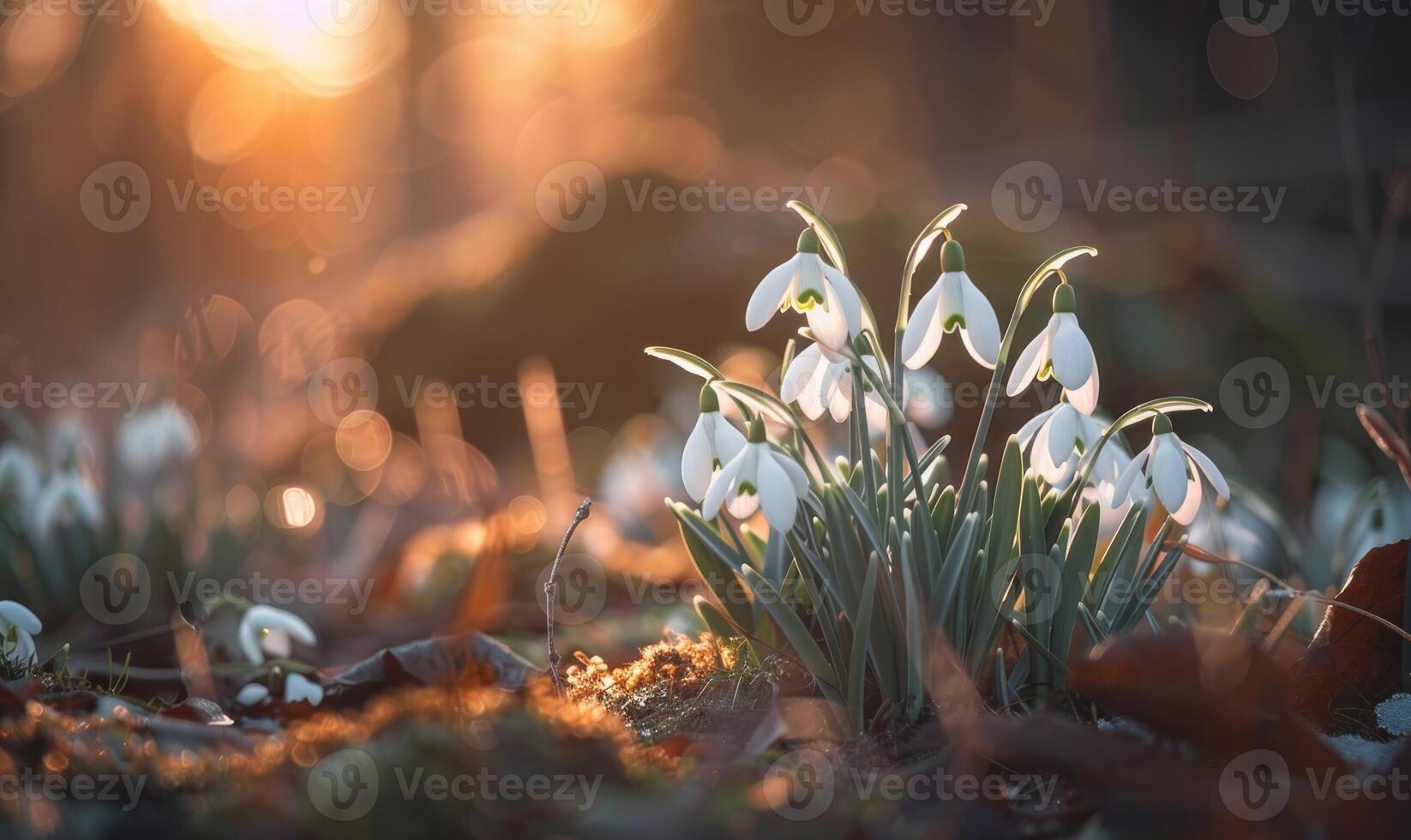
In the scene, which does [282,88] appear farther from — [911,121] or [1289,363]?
[1289,363]

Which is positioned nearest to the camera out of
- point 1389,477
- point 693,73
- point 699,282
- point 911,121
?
point 1389,477

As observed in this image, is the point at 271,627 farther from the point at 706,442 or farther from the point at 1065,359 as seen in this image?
the point at 1065,359

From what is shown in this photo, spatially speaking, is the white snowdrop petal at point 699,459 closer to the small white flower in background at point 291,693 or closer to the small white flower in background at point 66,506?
the small white flower in background at point 291,693

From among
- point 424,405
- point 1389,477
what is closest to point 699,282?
point 424,405

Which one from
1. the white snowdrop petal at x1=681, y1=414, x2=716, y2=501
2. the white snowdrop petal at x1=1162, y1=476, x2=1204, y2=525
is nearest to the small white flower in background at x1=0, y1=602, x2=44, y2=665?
the white snowdrop petal at x1=681, y1=414, x2=716, y2=501

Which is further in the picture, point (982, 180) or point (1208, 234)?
point (982, 180)

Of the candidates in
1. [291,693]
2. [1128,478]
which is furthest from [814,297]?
[291,693]
